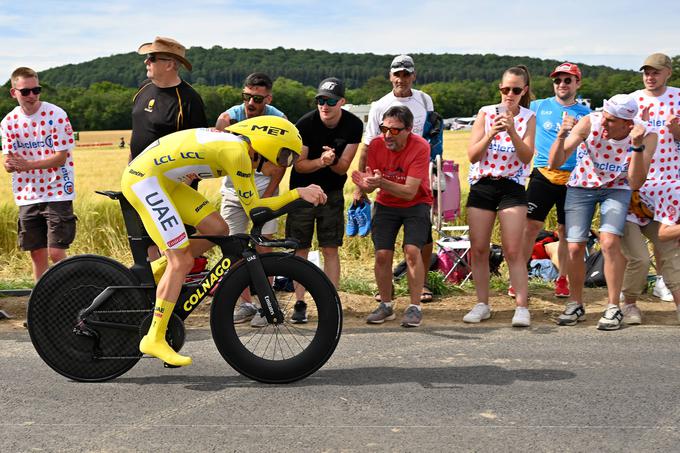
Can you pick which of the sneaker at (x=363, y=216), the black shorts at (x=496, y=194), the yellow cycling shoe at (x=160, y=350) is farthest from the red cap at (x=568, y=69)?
the yellow cycling shoe at (x=160, y=350)

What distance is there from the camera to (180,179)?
5.62m

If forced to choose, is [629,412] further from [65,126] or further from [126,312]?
[65,126]

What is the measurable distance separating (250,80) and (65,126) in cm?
176

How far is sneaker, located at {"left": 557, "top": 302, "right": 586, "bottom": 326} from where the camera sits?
7.37 metres

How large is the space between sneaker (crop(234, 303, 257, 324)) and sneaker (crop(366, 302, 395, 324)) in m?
1.09

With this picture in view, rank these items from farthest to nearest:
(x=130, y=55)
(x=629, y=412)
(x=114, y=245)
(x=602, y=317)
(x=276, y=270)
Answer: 1. (x=130, y=55)
2. (x=114, y=245)
3. (x=602, y=317)
4. (x=276, y=270)
5. (x=629, y=412)

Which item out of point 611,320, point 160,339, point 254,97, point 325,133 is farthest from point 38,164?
point 611,320

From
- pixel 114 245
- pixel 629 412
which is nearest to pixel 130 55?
pixel 114 245

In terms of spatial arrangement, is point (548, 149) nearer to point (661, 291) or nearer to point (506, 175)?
point (506, 175)

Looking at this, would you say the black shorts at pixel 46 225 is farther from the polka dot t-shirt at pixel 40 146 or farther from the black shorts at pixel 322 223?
the black shorts at pixel 322 223

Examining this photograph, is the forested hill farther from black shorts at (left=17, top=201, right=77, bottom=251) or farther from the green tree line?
black shorts at (left=17, top=201, right=77, bottom=251)

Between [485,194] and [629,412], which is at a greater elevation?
[485,194]

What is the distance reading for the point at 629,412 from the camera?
16.1ft

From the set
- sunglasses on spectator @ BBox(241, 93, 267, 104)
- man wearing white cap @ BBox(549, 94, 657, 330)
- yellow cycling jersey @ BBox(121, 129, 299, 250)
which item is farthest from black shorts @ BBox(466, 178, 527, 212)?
yellow cycling jersey @ BBox(121, 129, 299, 250)
